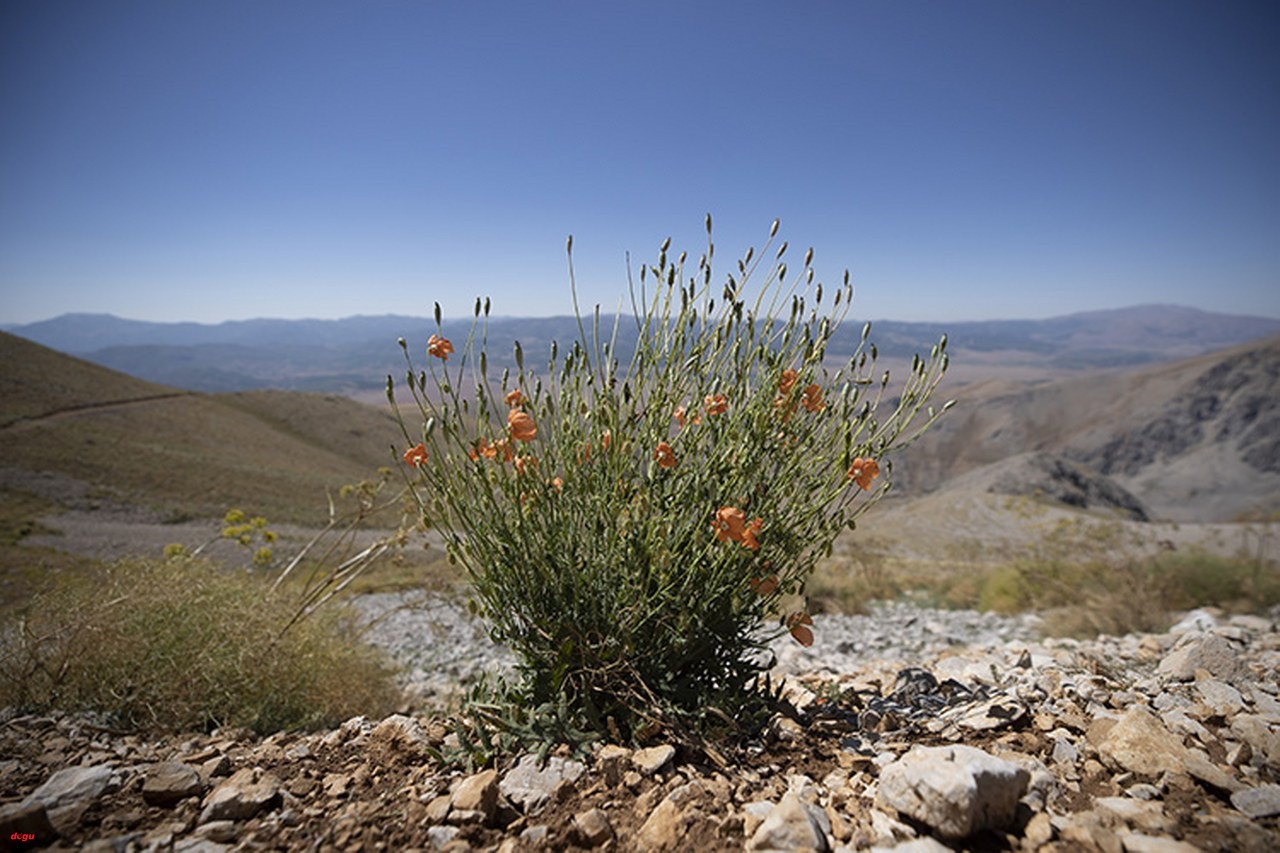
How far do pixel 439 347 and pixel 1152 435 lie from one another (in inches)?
2828

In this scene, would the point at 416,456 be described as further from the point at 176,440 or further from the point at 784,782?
the point at 176,440

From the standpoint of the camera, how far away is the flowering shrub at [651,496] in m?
2.27

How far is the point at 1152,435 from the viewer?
2185 inches

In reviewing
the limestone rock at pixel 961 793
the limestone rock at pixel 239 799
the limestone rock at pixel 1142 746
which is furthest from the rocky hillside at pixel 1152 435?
the limestone rock at pixel 239 799

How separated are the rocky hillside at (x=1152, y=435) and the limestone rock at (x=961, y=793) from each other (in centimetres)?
3415

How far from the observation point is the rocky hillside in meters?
44.8

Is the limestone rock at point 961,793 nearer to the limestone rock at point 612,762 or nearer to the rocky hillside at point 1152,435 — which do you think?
the limestone rock at point 612,762

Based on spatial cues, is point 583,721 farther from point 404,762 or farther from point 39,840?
point 39,840

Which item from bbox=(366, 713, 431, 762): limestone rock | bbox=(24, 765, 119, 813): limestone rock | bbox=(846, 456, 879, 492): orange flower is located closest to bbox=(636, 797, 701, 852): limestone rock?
bbox=(366, 713, 431, 762): limestone rock

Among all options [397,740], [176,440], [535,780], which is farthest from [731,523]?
[176,440]

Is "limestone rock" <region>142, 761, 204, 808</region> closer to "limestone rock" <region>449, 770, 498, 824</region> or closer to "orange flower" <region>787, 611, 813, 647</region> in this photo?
"limestone rock" <region>449, 770, 498, 824</region>

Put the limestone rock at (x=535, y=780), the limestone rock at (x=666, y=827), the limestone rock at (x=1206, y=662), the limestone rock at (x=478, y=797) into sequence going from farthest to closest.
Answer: the limestone rock at (x=1206, y=662), the limestone rock at (x=535, y=780), the limestone rock at (x=478, y=797), the limestone rock at (x=666, y=827)

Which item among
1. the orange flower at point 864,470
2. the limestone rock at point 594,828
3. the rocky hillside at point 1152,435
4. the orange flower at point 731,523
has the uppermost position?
the orange flower at point 864,470

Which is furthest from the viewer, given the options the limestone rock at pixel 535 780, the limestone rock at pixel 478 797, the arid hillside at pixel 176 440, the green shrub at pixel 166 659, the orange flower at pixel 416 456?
the arid hillside at pixel 176 440
